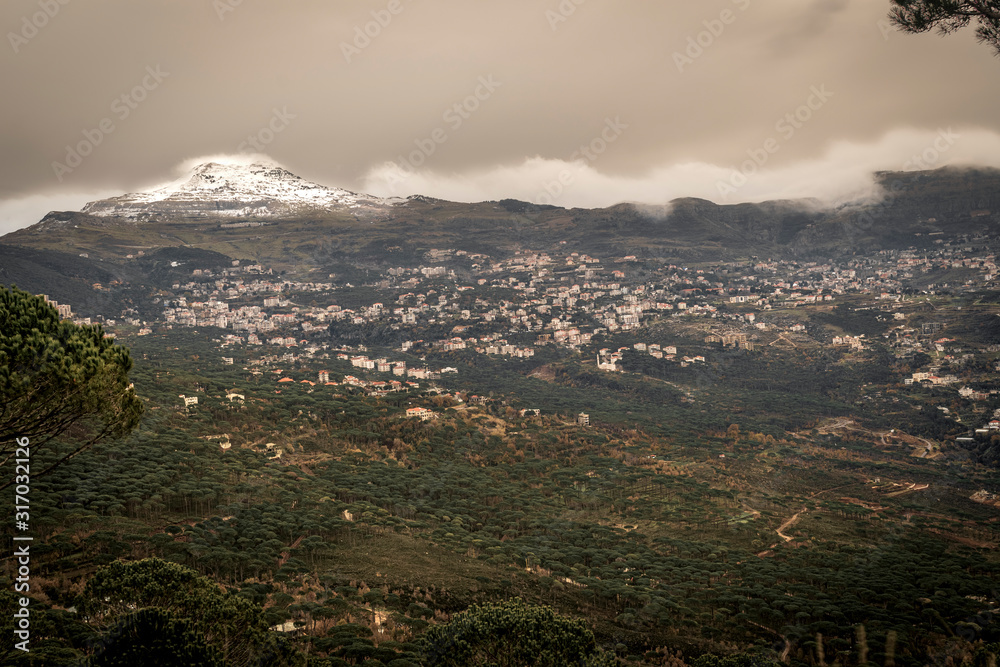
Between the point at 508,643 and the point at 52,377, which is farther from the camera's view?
the point at 508,643

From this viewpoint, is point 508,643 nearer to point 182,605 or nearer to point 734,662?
point 182,605

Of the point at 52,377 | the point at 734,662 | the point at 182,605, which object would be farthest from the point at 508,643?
the point at 52,377

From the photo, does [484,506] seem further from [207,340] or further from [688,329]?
[688,329]

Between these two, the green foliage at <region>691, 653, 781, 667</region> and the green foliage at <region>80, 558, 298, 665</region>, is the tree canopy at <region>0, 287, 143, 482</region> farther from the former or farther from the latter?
the green foliage at <region>691, 653, 781, 667</region>

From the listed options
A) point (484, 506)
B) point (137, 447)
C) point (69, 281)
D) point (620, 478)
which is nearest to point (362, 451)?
point (484, 506)

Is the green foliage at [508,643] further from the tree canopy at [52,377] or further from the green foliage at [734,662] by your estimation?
the tree canopy at [52,377]

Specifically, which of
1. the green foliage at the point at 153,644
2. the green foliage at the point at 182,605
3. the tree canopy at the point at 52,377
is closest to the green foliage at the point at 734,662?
the green foliage at the point at 182,605

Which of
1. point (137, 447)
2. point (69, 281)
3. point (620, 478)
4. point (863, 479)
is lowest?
point (863, 479)
